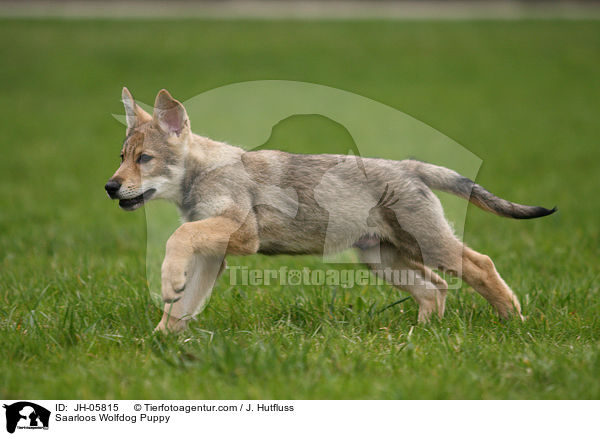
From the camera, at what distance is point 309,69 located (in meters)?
21.2

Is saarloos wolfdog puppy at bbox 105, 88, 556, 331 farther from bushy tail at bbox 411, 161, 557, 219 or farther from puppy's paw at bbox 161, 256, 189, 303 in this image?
puppy's paw at bbox 161, 256, 189, 303

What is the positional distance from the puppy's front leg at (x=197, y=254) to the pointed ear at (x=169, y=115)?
0.69m

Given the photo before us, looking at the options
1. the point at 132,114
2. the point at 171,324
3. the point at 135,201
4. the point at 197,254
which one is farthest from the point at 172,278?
the point at 132,114

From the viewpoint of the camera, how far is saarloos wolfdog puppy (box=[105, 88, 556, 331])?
14.2ft

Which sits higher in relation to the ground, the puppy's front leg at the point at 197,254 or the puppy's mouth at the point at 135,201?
the puppy's mouth at the point at 135,201

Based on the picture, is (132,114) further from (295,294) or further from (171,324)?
(295,294)

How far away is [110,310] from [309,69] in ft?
57.8

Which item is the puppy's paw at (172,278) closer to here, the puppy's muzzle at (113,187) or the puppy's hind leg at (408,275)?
the puppy's muzzle at (113,187)

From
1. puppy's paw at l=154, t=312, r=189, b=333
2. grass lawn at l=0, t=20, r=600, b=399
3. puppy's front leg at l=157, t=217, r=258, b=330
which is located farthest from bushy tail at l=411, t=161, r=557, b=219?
puppy's paw at l=154, t=312, r=189, b=333

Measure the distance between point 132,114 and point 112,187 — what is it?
0.63 metres

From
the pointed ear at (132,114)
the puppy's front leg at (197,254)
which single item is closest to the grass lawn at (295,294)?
the puppy's front leg at (197,254)

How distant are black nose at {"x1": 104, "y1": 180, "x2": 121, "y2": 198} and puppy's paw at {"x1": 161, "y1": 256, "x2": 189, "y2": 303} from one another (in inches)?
22.2

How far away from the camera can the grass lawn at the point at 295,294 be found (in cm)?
350

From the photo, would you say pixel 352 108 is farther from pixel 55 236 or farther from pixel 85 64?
pixel 85 64
